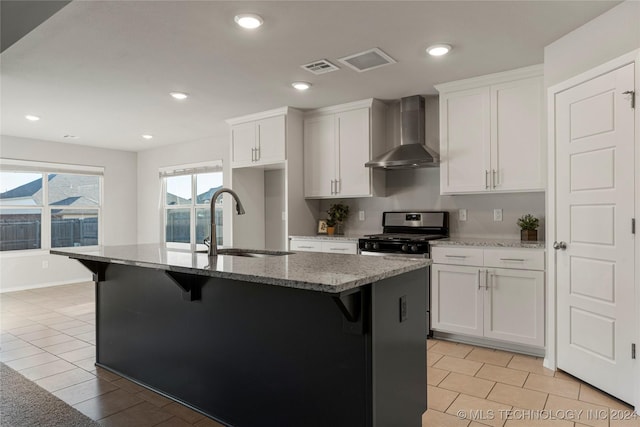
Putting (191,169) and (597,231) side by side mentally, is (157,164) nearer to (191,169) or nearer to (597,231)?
(191,169)

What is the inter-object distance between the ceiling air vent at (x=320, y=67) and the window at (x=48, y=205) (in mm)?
5366

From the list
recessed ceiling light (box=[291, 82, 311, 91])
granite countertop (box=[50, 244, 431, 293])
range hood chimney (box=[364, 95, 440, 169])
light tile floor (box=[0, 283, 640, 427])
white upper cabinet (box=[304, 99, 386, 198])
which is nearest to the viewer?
granite countertop (box=[50, 244, 431, 293])

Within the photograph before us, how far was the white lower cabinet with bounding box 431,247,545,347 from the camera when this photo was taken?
3.21 m

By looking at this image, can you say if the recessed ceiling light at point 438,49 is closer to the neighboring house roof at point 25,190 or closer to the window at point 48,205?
the window at point 48,205

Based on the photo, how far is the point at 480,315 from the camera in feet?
11.3

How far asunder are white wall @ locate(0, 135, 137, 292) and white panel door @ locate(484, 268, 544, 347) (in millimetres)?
6565

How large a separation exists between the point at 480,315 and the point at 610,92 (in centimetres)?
192

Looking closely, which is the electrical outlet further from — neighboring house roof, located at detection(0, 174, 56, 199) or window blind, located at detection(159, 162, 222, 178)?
neighboring house roof, located at detection(0, 174, 56, 199)

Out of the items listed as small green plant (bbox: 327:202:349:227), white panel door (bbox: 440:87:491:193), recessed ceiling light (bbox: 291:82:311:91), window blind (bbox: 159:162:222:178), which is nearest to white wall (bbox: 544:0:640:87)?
white panel door (bbox: 440:87:491:193)

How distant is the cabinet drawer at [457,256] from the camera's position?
3.46m

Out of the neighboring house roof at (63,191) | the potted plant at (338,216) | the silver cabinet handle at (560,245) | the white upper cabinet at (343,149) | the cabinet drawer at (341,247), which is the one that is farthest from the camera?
the neighboring house roof at (63,191)

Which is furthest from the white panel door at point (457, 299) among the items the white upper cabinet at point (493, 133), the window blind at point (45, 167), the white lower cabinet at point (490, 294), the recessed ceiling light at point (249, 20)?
the window blind at point (45, 167)

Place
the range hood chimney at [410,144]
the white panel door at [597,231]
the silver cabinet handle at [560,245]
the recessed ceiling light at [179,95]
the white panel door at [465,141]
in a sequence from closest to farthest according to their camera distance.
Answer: the white panel door at [597,231] → the silver cabinet handle at [560,245] → the white panel door at [465,141] → the range hood chimney at [410,144] → the recessed ceiling light at [179,95]

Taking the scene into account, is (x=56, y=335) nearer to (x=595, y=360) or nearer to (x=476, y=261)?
(x=476, y=261)
